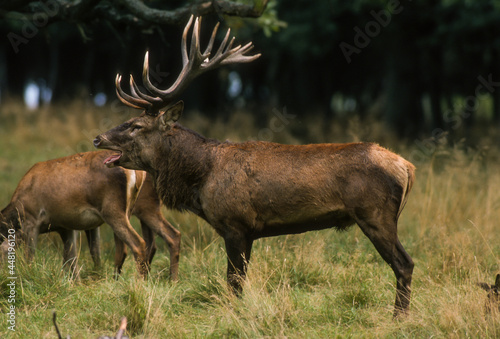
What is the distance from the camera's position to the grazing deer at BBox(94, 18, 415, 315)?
199 inches

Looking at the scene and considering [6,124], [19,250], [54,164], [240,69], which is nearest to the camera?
[19,250]

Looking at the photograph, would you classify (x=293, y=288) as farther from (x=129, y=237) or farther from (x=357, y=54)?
(x=357, y=54)

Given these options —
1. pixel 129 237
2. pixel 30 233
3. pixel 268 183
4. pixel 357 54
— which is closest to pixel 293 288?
pixel 268 183

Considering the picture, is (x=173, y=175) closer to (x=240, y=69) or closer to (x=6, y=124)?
(x=6, y=124)

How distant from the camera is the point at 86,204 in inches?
251

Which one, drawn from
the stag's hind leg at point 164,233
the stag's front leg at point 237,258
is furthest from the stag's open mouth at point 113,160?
the stag's front leg at point 237,258

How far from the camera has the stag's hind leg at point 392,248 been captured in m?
5.02

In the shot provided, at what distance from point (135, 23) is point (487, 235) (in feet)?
16.0

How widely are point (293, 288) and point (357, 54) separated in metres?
15.5

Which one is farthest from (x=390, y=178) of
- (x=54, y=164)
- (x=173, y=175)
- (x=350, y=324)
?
(x=54, y=164)

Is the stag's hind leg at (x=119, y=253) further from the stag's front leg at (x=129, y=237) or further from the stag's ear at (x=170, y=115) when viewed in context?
the stag's ear at (x=170, y=115)

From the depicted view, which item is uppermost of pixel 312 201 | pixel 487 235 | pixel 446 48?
pixel 446 48

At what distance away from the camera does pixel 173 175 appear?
5793 mm

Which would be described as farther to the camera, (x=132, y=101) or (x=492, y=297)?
(x=132, y=101)
